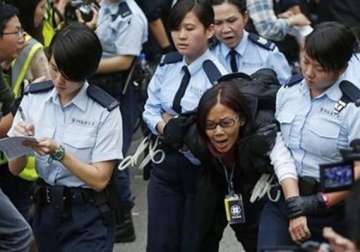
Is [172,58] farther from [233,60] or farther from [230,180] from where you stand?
[230,180]

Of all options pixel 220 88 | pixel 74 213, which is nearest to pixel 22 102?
pixel 74 213

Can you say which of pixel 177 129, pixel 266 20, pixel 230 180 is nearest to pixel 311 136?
pixel 230 180

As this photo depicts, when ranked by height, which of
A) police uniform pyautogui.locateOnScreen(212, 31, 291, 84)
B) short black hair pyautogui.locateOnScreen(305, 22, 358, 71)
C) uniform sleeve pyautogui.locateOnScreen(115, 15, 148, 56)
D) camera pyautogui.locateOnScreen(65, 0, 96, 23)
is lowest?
camera pyautogui.locateOnScreen(65, 0, 96, 23)

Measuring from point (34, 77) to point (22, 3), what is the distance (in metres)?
0.61

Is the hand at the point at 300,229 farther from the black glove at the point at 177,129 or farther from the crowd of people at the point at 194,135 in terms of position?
the black glove at the point at 177,129

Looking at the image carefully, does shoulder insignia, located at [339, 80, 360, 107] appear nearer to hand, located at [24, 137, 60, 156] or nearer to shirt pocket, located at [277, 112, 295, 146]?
shirt pocket, located at [277, 112, 295, 146]

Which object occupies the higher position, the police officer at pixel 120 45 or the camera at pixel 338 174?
the camera at pixel 338 174

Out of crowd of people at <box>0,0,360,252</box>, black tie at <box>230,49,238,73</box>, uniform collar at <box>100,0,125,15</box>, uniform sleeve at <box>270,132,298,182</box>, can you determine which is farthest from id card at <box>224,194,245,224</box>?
uniform collar at <box>100,0,125,15</box>

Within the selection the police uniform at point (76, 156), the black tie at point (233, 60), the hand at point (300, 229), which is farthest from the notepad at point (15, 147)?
the black tie at point (233, 60)

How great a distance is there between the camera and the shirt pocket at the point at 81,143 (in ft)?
14.5

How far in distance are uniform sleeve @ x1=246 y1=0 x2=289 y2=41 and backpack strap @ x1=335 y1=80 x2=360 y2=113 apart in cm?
268

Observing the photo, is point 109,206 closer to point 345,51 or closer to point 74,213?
point 74,213

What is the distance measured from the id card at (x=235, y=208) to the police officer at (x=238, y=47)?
3.05ft

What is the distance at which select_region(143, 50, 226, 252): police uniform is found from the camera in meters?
4.95
